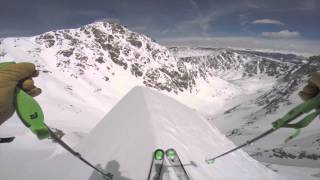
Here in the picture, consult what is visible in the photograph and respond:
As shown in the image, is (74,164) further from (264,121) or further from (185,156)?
(264,121)

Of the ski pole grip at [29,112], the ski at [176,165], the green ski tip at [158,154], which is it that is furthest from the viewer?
the ski at [176,165]

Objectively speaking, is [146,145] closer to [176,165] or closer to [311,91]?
[176,165]

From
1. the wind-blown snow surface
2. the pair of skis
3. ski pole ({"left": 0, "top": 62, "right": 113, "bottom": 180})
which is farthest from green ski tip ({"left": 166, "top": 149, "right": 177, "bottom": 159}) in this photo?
ski pole ({"left": 0, "top": 62, "right": 113, "bottom": 180})

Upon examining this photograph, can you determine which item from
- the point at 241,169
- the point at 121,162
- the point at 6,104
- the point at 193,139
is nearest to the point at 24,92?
the point at 6,104

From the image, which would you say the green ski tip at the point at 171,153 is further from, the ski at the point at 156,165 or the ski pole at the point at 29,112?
the ski pole at the point at 29,112

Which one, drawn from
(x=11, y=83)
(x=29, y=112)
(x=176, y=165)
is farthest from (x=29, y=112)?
(x=176, y=165)

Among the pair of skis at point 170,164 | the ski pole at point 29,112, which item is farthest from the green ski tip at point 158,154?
the ski pole at point 29,112
